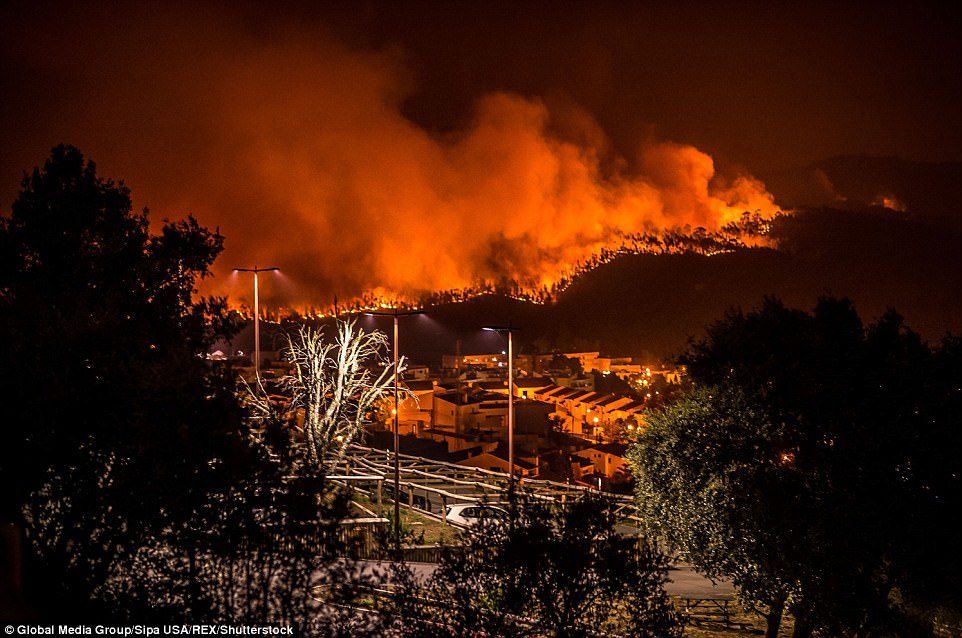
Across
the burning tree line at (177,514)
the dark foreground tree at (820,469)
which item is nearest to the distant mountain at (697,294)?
the dark foreground tree at (820,469)

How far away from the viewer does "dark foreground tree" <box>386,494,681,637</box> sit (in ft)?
29.5

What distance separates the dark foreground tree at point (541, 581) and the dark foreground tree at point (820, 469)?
5.60 m

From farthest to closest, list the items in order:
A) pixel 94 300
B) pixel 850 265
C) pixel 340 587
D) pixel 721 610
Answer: pixel 850 265
pixel 721 610
pixel 94 300
pixel 340 587

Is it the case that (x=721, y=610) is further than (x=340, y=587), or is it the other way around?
(x=721, y=610)

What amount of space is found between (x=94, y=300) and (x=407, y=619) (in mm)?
6680

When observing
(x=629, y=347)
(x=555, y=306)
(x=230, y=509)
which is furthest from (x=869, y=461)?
(x=555, y=306)

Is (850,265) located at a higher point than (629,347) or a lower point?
higher

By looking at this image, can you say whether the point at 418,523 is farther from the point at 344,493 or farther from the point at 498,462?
the point at 498,462

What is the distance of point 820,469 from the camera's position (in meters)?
14.7

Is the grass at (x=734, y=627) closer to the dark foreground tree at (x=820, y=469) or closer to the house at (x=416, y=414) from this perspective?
the dark foreground tree at (x=820, y=469)

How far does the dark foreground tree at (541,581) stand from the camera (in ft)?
29.5

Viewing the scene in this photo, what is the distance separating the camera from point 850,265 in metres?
133

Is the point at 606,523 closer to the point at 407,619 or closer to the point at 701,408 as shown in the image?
the point at 407,619

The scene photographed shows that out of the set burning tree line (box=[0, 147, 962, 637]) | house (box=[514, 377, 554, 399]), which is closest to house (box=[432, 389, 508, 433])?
house (box=[514, 377, 554, 399])
